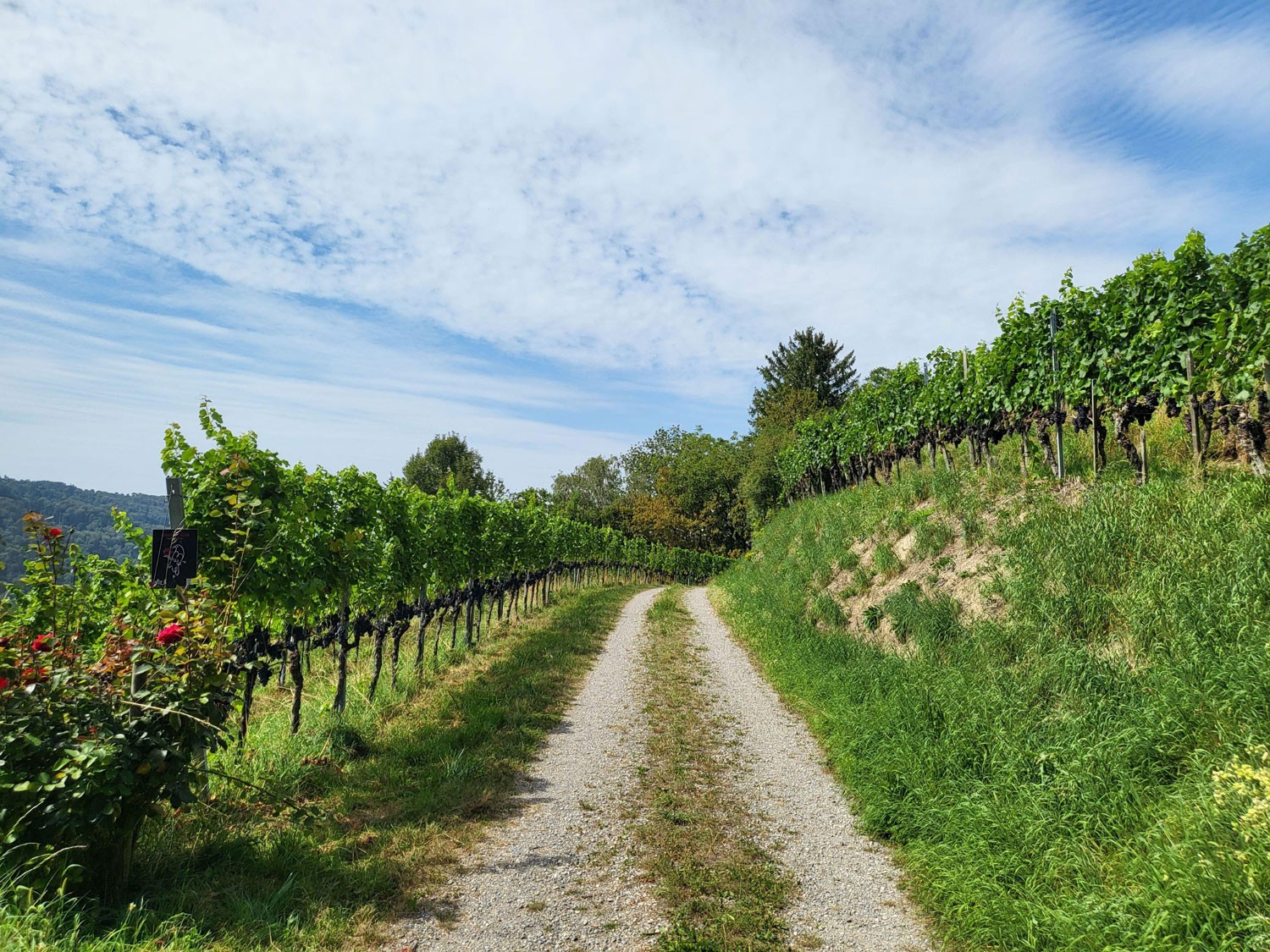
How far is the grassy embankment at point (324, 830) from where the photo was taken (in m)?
3.56

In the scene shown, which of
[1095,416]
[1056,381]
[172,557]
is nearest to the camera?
[172,557]

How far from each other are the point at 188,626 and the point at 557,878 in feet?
9.86

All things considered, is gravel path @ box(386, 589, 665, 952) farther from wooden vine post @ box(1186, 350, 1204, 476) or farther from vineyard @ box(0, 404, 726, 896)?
wooden vine post @ box(1186, 350, 1204, 476)

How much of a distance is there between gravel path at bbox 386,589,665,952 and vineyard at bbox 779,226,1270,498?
7.97 metres

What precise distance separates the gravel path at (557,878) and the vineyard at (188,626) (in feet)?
6.00

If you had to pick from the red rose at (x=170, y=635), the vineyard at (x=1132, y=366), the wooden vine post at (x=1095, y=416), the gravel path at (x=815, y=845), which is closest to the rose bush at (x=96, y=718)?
the red rose at (x=170, y=635)

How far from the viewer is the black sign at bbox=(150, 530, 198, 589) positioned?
17.0ft

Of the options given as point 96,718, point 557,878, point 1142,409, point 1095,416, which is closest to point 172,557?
point 96,718

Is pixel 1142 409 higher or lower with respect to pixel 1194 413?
higher

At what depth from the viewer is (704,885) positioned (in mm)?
4312

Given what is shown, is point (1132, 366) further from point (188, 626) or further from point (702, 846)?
point (188, 626)

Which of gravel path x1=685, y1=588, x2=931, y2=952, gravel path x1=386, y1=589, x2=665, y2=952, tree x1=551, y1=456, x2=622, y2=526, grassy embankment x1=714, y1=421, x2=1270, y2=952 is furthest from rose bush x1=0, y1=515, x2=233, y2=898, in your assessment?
tree x1=551, y1=456, x2=622, y2=526

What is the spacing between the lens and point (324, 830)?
4996mm

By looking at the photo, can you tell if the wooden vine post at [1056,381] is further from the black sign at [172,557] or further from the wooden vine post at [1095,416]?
the black sign at [172,557]
